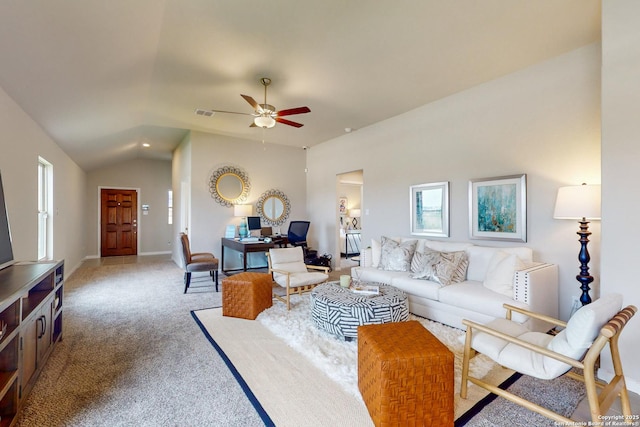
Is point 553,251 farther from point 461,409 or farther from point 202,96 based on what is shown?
point 202,96

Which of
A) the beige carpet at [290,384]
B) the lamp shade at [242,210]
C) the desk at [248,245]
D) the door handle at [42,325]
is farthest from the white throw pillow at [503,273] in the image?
the lamp shade at [242,210]

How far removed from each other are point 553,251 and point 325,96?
3475 millimetres

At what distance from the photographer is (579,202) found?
2883 millimetres

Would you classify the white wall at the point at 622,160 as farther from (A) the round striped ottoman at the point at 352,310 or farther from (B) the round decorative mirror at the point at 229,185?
(B) the round decorative mirror at the point at 229,185

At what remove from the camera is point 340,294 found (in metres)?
3.20

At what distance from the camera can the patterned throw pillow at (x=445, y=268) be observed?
140 inches

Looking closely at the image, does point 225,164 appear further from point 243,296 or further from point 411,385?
point 411,385

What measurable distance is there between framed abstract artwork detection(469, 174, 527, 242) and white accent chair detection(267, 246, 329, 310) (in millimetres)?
2175

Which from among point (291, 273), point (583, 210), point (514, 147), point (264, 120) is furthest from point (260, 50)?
point (583, 210)

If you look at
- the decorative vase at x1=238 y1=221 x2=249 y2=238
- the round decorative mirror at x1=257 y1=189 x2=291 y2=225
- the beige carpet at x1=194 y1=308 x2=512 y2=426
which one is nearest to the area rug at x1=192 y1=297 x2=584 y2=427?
the beige carpet at x1=194 y1=308 x2=512 y2=426

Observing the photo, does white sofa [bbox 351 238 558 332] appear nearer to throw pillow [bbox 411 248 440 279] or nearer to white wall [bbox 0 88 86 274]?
throw pillow [bbox 411 248 440 279]

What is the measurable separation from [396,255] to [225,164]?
4.23 m

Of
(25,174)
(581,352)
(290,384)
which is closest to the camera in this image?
(581,352)

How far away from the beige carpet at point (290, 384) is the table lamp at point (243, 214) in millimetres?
3221
